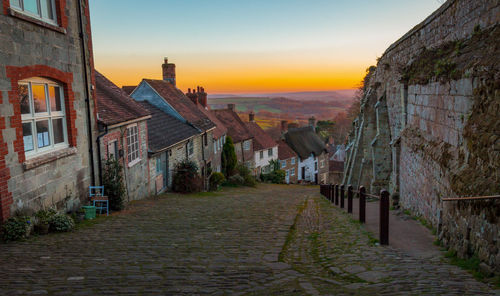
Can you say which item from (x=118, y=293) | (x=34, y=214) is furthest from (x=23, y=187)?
(x=118, y=293)

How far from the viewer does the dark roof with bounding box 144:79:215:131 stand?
2494 cm

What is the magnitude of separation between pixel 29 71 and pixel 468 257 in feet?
29.0

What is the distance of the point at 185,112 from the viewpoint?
25359 millimetres

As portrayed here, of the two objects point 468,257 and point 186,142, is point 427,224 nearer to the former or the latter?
point 468,257

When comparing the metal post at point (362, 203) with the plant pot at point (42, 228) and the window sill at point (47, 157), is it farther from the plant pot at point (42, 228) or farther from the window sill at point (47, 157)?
the window sill at point (47, 157)

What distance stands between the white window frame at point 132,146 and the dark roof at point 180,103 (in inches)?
363

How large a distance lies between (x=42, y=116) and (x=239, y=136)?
27.9 m

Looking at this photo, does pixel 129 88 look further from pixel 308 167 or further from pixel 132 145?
pixel 308 167

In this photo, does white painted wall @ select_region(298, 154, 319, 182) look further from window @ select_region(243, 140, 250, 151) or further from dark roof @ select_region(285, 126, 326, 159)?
window @ select_region(243, 140, 250, 151)

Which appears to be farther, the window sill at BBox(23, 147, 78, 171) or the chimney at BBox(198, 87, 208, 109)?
the chimney at BBox(198, 87, 208, 109)

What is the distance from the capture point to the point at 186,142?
22.0 metres

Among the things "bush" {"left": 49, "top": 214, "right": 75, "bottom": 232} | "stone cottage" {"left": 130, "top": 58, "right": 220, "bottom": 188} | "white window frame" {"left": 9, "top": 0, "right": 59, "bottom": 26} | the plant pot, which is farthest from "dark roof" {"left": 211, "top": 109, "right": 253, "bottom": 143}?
the plant pot

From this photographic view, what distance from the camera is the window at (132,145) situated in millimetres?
14164

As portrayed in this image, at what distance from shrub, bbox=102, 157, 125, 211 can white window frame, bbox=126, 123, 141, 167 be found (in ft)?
7.78
